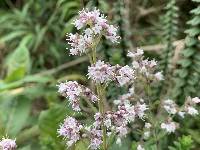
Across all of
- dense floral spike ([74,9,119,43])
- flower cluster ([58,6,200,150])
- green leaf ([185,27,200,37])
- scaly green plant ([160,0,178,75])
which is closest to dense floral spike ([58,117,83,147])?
flower cluster ([58,6,200,150])

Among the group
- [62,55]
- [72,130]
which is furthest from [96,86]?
[62,55]

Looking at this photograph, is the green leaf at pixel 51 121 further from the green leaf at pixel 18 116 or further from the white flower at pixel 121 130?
the white flower at pixel 121 130

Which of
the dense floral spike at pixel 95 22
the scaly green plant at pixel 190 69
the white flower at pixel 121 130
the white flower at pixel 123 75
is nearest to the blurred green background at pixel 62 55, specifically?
the scaly green plant at pixel 190 69

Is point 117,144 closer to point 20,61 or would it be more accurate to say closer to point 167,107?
point 167,107

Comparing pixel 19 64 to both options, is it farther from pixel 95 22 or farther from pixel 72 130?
pixel 95 22

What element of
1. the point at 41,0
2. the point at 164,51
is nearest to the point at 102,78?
the point at 164,51

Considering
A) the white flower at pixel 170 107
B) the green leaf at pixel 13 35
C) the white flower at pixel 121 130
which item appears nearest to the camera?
the white flower at pixel 121 130
